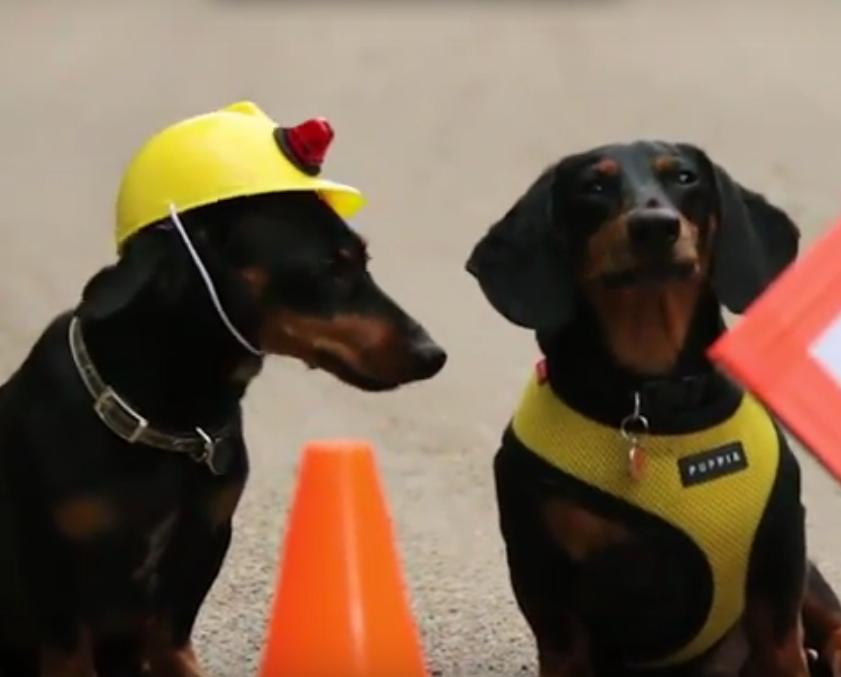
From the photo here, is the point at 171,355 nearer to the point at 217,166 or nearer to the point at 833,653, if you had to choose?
the point at 217,166

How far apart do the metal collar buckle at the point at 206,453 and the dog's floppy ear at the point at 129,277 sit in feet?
0.48

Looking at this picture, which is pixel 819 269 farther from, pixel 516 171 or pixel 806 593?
pixel 516 171

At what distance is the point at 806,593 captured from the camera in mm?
1795

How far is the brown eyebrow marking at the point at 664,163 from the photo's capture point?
64.8 inches

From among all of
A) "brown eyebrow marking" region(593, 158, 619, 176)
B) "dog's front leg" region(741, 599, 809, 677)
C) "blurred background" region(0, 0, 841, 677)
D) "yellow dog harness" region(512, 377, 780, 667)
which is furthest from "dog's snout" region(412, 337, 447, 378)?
"blurred background" region(0, 0, 841, 677)

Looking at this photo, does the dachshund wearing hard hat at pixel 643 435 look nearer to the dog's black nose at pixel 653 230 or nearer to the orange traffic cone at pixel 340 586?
the dog's black nose at pixel 653 230

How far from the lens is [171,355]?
1.62m

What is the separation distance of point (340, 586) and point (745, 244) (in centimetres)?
50

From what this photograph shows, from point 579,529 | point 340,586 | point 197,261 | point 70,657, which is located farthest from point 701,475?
point 70,657

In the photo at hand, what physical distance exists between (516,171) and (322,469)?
1323 mm

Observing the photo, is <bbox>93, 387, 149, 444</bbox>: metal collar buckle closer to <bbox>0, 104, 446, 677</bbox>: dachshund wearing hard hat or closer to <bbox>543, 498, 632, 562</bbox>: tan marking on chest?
<bbox>0, 104, 446, 677</bbox>: dachshund wearing hard hat

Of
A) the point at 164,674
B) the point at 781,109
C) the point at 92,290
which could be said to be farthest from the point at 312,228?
the point at 781,109

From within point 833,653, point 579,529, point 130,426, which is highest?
point 130,426

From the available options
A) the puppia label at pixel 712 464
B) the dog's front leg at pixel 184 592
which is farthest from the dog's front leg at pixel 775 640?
the dog's front leg at pixel 184 592
